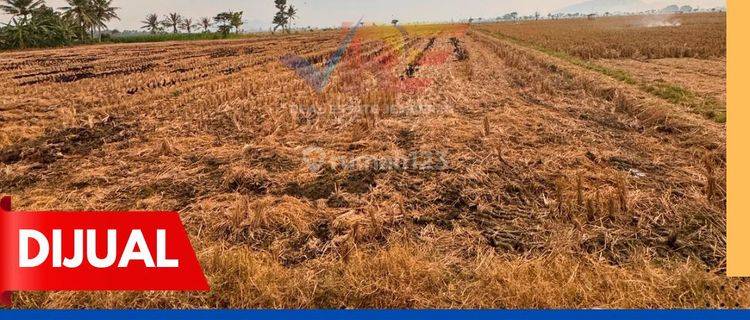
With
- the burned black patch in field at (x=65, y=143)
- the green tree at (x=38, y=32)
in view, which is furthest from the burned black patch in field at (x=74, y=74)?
the green tree at (x=38, y=32)

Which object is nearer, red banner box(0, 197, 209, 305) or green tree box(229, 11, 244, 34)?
red banner box(0, 197, 209, 305)

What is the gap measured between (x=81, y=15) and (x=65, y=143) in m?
57.1

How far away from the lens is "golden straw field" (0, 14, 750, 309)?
3.29m

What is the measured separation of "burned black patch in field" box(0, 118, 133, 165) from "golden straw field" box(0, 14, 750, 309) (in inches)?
2.1

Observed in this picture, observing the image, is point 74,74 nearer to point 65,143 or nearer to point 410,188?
point 65,143

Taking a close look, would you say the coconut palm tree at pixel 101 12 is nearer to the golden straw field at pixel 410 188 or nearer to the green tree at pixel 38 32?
the green tree at pixel 38 32

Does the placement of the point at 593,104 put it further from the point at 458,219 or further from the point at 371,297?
the point at 371,297

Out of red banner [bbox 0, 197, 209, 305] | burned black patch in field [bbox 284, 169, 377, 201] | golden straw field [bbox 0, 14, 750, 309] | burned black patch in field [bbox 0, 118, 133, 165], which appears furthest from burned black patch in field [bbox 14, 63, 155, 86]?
red banner [bbox 0, 197, 209, 305]

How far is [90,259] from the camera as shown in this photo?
3186 millimetres

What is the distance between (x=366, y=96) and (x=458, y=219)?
6463mm

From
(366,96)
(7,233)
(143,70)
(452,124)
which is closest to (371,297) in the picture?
(7,233)

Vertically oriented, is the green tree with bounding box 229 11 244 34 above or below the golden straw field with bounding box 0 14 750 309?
above

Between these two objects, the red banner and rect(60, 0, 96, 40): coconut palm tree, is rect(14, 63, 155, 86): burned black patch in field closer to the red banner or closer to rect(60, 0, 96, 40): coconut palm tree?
the red banner

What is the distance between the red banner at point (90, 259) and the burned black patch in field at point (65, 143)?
14.0ft
